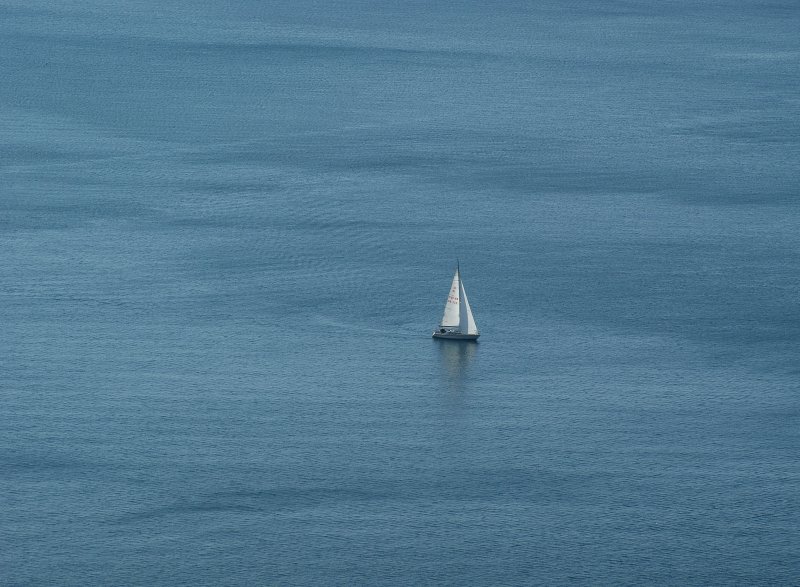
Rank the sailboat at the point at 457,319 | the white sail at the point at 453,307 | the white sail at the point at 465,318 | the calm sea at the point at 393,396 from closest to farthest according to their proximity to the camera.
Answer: the calm sea at the point at 393,396 < the sailboat at the point at 457,319 < the white sail at the point at 465,318 < the white sail at the point at 453,307

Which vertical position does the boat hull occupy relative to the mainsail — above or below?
below

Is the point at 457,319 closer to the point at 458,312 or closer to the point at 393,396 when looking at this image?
the point at 458,312

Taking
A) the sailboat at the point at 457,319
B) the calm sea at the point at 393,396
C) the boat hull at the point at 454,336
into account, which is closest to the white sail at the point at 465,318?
the sailboat at the point at 457,319

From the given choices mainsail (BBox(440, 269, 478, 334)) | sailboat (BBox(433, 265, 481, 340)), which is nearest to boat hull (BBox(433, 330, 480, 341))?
sailboat (BBox(433, 265, 481, 340))

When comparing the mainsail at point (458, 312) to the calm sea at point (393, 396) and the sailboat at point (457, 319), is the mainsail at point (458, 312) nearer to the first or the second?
the sailboat at point (457, 319)

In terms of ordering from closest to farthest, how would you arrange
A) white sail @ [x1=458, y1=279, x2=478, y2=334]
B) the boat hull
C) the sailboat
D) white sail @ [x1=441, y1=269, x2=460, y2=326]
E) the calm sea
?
1. the calm sea
2. the boat hull
3. the sailboat
4. white sail @ [x1=458, y1=279, x2=478, y2=334]
5. white sail @ [x1=441, y1=269, x2=460, y2=326]

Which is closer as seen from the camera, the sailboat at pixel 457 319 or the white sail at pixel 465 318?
the sailboat at pixel 457 319

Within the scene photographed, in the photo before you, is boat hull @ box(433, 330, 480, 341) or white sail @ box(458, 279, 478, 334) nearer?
boat hull @ box(433, 330, 480, 341)

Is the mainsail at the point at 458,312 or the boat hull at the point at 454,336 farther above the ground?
the mainsail at the point at 458,312

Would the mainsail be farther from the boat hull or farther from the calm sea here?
the calm sea
